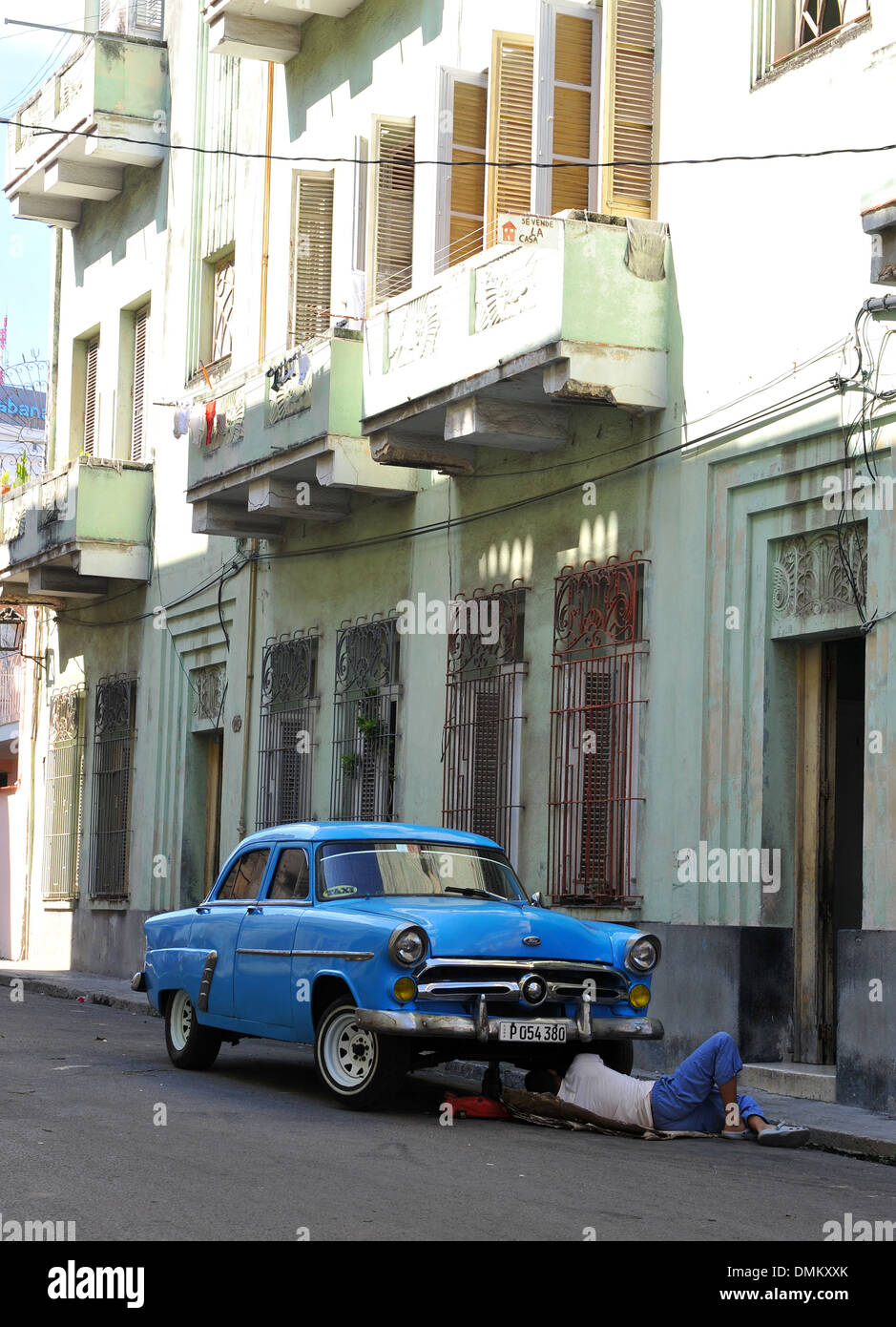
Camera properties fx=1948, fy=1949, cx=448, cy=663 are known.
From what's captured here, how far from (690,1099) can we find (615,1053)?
2.89ft

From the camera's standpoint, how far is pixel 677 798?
1417 cm

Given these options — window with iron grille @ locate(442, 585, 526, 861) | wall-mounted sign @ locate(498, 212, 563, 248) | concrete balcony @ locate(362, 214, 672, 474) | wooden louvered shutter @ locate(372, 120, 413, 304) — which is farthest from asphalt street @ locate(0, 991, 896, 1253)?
wooden louvered shutter @ locate(372, 120, 413, 304)

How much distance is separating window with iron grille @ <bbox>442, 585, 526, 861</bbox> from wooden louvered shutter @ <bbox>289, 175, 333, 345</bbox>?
463cm

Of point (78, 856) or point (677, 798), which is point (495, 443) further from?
point (78, 856)

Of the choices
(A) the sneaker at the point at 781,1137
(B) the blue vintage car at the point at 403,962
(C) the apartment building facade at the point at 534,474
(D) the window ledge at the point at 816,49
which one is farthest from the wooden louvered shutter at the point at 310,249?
(A) the sneaker at the point at 781,1137

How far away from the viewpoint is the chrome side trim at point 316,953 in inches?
418

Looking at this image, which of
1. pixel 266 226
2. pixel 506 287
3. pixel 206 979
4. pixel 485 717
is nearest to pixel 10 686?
pixel 266 226

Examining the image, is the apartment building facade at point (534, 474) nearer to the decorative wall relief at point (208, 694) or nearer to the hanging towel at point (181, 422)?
the decorative wall relief at point (208, 694)

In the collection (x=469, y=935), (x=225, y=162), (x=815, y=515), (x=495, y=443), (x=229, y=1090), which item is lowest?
(x=229, y=1090)

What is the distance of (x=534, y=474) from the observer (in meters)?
16.7

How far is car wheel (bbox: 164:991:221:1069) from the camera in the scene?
1279 cm

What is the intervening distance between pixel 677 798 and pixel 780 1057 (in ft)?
6.62

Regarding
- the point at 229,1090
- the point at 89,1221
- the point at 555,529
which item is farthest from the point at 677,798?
the point at 89,1221

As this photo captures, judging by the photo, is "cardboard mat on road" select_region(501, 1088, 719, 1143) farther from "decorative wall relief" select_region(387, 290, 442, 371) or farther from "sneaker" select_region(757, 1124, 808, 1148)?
"decorative wall relief" select_region(387, 290, 442, 371)
